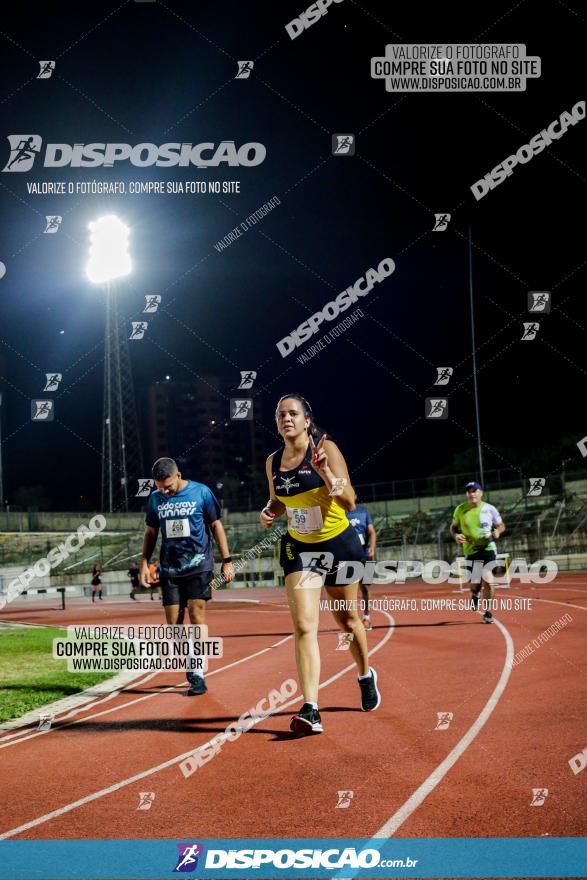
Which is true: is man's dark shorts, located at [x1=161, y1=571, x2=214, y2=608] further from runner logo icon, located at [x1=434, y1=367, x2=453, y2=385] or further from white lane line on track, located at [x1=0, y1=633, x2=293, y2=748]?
runner logo icon, located at [x1=434, y1=367, x2=453, y2=385]

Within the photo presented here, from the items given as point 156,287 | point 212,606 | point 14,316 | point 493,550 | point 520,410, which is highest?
point 14,316

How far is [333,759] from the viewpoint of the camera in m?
5.71

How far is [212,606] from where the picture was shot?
2881 cm

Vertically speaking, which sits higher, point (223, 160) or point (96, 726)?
point (223, 160)

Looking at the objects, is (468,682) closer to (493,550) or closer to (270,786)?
(270,786)

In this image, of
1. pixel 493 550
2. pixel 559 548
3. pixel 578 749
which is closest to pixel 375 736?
pixel 578 749

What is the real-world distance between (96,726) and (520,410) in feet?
223

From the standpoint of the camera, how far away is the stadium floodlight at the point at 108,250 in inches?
1431

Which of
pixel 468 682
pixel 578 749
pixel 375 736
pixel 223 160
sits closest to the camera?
pixel 578 749

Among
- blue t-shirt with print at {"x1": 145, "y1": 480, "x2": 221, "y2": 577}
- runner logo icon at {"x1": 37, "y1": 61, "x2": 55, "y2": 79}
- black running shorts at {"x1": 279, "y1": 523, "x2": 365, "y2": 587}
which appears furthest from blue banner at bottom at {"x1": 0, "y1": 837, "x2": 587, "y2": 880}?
runner logo icon at {"x1": 37, "y1": 61, "x2": 55, "y2": 79}

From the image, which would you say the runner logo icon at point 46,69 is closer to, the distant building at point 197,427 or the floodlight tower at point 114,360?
the floodlight tower at point 114,360

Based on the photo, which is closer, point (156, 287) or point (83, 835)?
point (83, 835)

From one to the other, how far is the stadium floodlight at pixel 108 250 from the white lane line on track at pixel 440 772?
3106cm

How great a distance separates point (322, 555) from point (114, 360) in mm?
42702
